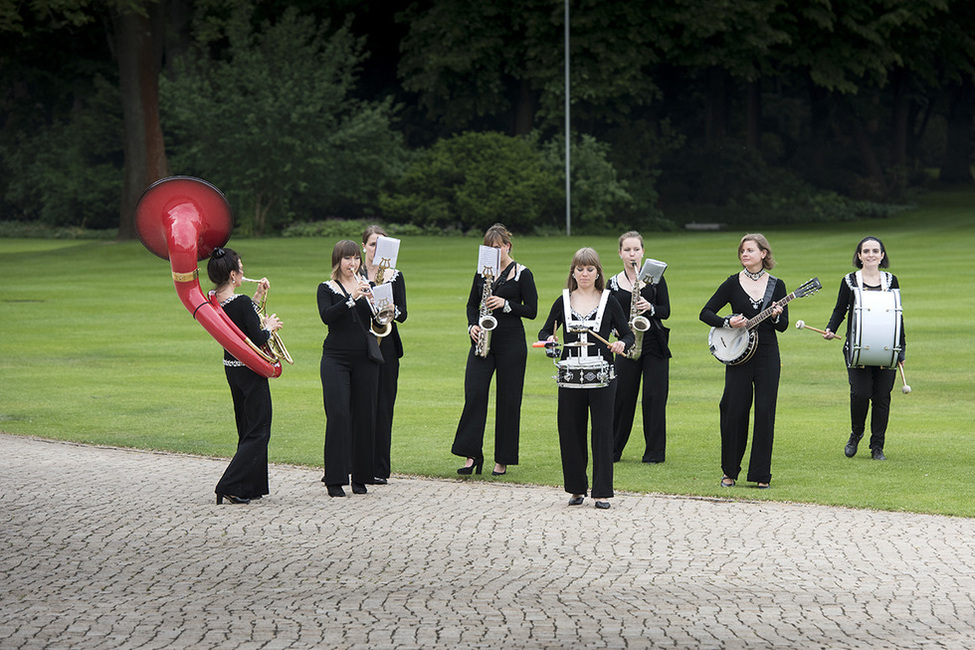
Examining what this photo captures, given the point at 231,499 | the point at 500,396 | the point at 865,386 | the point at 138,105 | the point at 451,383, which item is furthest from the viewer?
the point at 138,105

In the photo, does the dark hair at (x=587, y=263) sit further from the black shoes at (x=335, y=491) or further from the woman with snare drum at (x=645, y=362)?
the black shoes at (x=335, y=491)

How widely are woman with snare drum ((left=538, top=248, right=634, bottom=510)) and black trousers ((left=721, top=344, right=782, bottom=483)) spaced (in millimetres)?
1265

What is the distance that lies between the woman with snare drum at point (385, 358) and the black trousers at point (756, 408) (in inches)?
100

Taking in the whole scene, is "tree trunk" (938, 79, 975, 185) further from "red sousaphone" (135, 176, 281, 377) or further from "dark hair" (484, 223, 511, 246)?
"red sousaphone" (135, 176, 281, 377)

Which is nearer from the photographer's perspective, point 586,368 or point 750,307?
point 586,368

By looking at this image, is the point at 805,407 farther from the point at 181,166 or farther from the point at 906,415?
the point at 181,166

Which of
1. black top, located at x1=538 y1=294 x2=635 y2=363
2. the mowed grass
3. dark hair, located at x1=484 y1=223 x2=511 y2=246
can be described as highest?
dark hair, located at x1=484 y1=223 x2=511 y2=246

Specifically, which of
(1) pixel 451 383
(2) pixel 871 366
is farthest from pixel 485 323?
(1) pixel 451 383

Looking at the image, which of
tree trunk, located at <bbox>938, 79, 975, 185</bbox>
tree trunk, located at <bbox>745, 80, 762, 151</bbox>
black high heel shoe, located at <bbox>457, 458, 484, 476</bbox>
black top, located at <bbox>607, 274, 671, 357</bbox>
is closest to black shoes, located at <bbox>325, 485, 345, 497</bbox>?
black high heel shoe, located at <bbox>457, 458, 484, 476</bbox>

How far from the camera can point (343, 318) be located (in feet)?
34.2

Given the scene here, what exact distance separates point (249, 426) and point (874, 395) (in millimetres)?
5334

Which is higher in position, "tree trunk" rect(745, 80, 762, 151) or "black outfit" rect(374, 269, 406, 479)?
"tree trunk" rect(745, 80, 762, 151)

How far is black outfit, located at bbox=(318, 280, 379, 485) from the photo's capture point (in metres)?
10.4

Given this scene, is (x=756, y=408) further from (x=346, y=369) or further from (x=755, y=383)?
(x=346, y=369)
